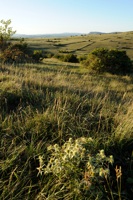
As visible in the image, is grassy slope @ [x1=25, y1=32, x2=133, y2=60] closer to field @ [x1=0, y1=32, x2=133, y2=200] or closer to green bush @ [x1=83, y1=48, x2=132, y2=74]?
green bush @ [x1=83, y1=48, x2=132, y2=74]

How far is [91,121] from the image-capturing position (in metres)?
4.01

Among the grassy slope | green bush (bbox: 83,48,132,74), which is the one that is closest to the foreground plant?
green bush (bbox: 83,48,132,74)

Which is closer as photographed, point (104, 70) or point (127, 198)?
point (127, 198)

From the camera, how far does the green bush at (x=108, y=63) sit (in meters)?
15.3

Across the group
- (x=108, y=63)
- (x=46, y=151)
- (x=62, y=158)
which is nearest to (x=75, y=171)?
(x=62, y=158)

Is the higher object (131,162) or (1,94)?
(1,94)

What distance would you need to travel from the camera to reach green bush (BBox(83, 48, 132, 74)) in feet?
50.3

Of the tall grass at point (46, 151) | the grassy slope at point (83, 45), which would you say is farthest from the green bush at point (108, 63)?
the grassy slope at point (83, 45)

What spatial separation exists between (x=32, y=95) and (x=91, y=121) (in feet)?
6.35

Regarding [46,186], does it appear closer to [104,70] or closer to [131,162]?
[131,162]

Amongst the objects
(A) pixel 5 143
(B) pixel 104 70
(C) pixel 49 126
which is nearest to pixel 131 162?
(C) pixel 49 126

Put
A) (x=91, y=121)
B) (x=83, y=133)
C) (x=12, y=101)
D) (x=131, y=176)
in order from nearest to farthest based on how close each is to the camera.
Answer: (x=131, y=176) → (x=83, y=133) → (x=91, y=121) → (x=12, y=101)

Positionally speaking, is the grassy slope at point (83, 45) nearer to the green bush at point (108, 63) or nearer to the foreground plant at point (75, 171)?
the green bush at point (108, 63)

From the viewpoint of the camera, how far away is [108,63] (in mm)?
15453
